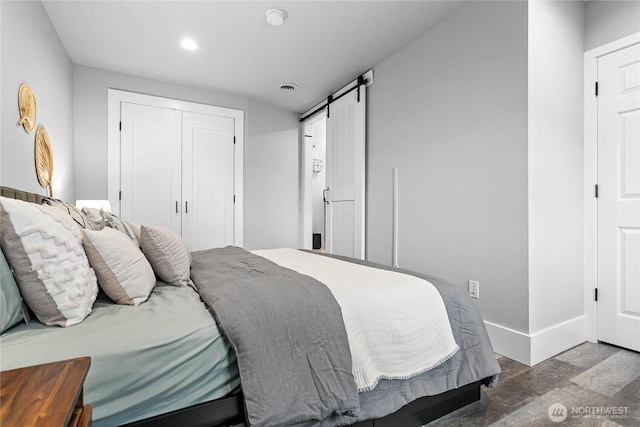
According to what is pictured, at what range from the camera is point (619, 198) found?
2.27 meters

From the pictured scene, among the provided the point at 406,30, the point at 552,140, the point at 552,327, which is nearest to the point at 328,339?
the point at 552,327

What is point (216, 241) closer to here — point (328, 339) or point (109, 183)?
point (109, 183)

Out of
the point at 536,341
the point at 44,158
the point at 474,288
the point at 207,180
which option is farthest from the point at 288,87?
the point at 536,341

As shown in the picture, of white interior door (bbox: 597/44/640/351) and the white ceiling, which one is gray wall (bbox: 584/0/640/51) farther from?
the white ceiling

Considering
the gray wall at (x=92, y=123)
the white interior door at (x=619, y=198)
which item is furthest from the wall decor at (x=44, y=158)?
the white interior door at (x=619, y=198)

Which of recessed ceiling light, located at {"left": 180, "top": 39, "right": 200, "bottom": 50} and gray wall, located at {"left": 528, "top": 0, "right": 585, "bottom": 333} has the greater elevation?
recessed ceiling light, located at {"left": 180, "top": 39, "right": 200, "bottom": 50}

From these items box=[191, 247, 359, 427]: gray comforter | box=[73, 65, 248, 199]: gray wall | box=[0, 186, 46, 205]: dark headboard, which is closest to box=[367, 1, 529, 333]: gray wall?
box=[191, 247, 359, 427]: gray comforter

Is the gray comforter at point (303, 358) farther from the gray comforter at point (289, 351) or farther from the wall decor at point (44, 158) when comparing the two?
the wall decor at point (44, 158)

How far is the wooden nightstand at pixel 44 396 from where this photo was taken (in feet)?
1.59

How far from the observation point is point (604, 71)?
2316 millimetres

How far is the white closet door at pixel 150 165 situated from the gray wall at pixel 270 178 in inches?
35.0

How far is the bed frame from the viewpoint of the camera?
0.98 m

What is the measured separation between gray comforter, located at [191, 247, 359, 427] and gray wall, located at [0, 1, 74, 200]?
160cm

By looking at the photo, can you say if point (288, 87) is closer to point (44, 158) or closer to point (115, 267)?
point (44, 158)
